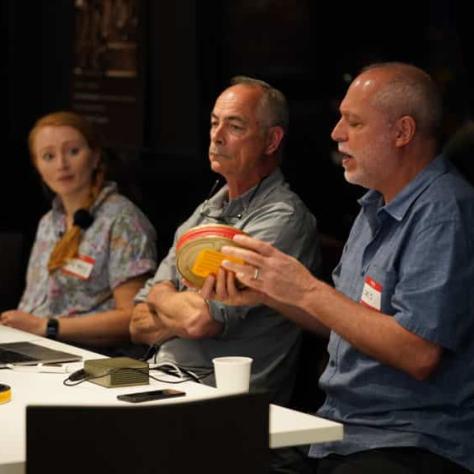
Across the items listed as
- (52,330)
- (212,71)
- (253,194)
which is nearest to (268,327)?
(253,194)

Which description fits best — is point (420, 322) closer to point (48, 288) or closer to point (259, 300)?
point (259, 300)

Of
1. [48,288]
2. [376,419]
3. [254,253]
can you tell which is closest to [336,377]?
[376,419]

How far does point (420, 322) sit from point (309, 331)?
33.6 inches

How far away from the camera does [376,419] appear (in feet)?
11.8

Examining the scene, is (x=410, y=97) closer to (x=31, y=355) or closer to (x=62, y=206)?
(x=31, y=355)

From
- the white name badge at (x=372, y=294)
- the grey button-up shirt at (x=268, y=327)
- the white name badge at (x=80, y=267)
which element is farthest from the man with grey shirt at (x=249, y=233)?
the white name badge at (x=372, y=294)

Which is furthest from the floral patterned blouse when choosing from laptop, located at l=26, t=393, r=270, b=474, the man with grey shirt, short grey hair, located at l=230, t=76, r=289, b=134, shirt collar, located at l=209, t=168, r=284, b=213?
laptop, located at l=26, t=393, r=270, b=474

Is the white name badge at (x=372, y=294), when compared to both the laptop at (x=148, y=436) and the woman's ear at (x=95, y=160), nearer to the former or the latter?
the laptop at (x=148, y=436)

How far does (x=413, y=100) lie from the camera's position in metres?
3.72

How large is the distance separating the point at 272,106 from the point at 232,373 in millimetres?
→ 1390

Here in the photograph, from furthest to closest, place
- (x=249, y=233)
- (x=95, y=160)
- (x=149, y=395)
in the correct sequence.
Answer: (x=95, y=160) → (x=249, y=233) → (x=149, y=395)

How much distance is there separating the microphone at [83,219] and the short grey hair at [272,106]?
994 millimetres

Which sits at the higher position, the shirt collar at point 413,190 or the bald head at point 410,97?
the bald head at point 410,97

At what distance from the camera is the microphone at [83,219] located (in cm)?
517
